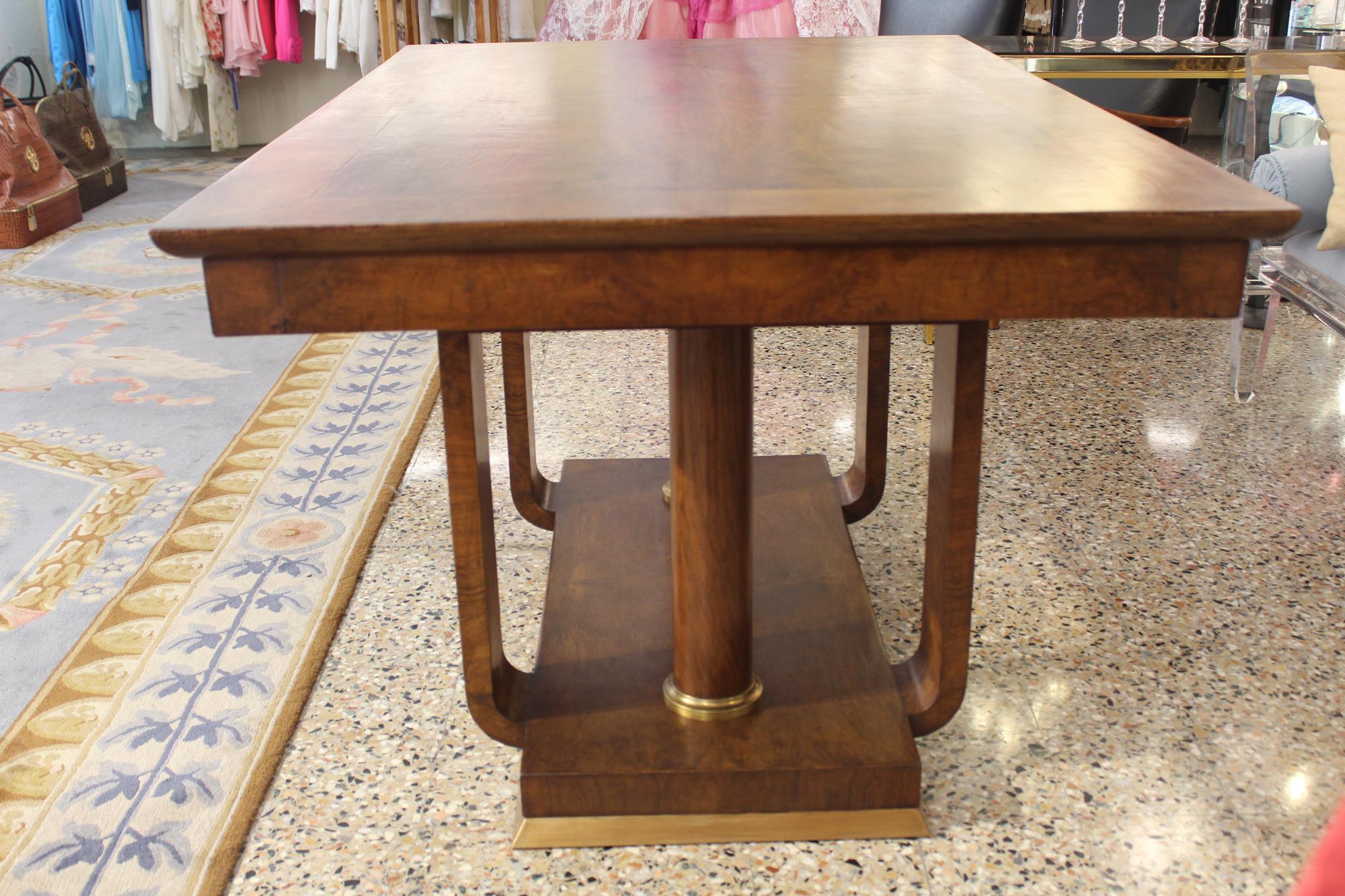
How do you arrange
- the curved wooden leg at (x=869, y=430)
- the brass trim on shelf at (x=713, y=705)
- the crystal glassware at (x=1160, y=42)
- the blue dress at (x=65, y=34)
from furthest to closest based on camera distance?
1. the blue dress at (x=65, y=34)
2. the crystal glassware at (x=1160, y=42)
3. the curved wooden leg at (x=869, y=430)
4. the brass trim on shelf at (x=713, y=705)

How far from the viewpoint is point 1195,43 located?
10.4 ft

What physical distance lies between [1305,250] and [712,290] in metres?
1.60

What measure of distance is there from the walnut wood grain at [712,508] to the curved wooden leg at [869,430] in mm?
419

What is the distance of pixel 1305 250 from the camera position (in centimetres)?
200

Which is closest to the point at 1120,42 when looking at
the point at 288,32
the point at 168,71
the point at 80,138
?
the point at 288,32

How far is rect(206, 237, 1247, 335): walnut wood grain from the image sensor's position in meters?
0.80

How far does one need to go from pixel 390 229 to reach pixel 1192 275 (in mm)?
536

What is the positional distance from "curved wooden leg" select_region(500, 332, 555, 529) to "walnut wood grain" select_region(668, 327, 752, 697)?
0.46m

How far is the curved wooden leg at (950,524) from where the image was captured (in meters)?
1.01

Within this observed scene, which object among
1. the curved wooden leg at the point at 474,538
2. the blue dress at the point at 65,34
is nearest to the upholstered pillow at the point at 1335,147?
the curved wooden leg at the point at 474,538

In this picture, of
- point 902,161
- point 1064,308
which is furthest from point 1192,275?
point 902,161

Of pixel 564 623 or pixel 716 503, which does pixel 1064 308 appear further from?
pixel 564 623

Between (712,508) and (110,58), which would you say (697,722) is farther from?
(110,58)

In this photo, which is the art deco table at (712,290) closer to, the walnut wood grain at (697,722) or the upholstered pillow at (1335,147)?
the walnut wood grain at (697,722)
